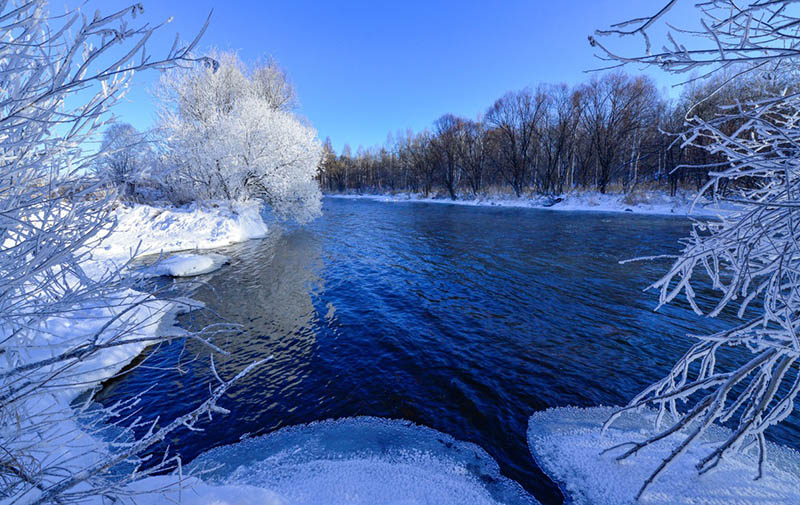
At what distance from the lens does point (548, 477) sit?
3266 mm

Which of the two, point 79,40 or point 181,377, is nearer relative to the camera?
point 79,40

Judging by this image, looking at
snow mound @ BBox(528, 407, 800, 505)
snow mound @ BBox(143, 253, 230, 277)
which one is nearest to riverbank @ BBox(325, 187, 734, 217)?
snow mound @ BBox(528, 407, 800, 505)

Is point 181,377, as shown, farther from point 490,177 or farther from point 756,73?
point 490,177

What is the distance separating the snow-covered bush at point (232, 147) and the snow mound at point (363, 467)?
16.1 m

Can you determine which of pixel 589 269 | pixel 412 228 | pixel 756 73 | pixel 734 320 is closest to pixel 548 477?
pixel 756 73

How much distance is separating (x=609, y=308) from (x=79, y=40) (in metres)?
9.26

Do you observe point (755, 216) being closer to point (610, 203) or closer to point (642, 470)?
point (642, 470)

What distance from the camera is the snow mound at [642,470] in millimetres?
2850

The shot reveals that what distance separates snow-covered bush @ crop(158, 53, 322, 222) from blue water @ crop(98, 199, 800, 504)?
7.75 metres

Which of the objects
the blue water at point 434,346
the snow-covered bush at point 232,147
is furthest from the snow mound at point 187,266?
the snow-covered bush at point 232,147

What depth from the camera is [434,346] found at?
600 centimetres

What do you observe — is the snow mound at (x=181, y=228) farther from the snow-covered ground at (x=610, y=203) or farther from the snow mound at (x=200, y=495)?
the snow-covered ground at (x=610, y=203)

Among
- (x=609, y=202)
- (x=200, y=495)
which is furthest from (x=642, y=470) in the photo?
(x=609, y=202)

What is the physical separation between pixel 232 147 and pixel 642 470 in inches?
766
